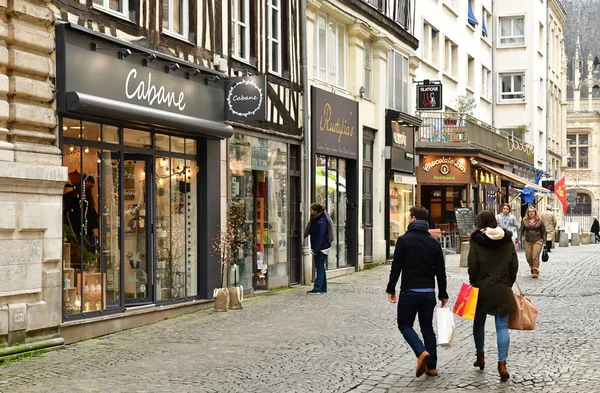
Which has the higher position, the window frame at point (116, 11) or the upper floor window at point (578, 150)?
the upper floor window at point (578, 150)

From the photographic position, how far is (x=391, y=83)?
27.1 m

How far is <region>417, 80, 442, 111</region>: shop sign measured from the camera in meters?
31.6

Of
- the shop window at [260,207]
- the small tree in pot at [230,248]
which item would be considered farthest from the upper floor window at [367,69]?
the small tree in pot at [230,248]

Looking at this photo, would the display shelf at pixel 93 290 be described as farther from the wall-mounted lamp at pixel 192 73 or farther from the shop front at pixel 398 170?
the shop front at pixel 398 170

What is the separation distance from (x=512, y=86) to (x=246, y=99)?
37207mm

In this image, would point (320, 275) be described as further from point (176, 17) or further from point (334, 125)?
point (176, 17)

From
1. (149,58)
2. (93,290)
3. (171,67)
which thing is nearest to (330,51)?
(171,67)

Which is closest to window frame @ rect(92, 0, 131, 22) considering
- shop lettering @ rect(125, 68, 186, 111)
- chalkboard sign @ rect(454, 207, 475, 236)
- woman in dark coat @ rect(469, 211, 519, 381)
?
shop lettering @ rect(125, 68, 186, 111)

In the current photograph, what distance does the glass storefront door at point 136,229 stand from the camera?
46.9 ft

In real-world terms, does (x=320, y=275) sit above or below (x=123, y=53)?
below

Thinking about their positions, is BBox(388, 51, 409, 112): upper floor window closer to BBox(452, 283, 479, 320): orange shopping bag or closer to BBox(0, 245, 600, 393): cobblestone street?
BBox(0, 245, 600, 393): cobblestone street

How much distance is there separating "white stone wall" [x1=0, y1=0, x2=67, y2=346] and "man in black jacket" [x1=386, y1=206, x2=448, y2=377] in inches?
165

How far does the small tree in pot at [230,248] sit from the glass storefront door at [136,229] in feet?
4.45

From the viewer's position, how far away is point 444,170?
35.1 m
